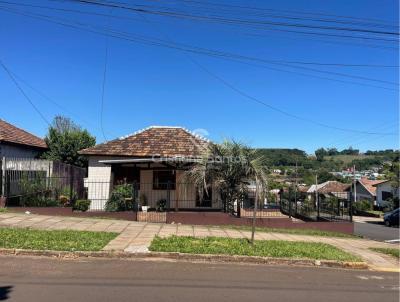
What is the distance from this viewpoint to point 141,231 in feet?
45.1

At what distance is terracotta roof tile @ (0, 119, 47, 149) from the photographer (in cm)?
2323

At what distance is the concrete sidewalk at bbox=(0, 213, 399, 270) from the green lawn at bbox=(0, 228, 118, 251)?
434 millimetres

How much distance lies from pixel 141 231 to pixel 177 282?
6.00 meters

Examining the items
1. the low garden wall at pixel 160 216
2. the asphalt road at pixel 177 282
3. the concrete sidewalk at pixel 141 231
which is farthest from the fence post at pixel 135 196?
the asphalt road at pixel 177 282

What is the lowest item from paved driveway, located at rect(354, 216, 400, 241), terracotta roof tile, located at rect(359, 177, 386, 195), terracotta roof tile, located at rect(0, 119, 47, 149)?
paved driveway, located at rect(354, 216, 400, 241)

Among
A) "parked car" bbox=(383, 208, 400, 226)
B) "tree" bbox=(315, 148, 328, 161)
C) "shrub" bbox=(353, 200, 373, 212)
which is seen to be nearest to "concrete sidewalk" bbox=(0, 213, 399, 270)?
"parked car" bbox=(383, 208, 400, 226)

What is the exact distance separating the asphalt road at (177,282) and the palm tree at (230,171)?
320 inches

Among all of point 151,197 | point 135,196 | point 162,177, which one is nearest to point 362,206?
point 162,177

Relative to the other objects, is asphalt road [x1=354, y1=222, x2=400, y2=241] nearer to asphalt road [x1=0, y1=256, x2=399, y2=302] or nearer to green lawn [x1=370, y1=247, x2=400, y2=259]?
green lawn [x1=370, y1=247, x2=400, y2=259]

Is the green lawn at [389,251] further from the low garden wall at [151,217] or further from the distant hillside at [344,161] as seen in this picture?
the distant hillside at [344,161]

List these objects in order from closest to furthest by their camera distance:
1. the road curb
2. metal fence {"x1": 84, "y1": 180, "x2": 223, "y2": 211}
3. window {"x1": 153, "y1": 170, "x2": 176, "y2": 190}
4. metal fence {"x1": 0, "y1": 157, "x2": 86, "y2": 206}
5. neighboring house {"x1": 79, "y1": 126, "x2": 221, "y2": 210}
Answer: the road curb → metal fence {"x1": 0, "y1": 157, "x2": 86, "y2": 206} → metal fence {"x1": 84, "y1": 180, "x2": 223, "y2": 211} → neighboring house {"x1": 79, "y1": 126, "x2": 221, "y2": 210} → window {"x1": 153, "y1": 170, "x2": 176, "y2": 190}

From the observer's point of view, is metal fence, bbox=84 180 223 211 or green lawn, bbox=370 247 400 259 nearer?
green lawn, bbox=370 247 400 259

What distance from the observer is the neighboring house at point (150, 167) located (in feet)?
66.8

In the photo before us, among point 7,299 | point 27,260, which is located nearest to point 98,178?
point 27,260
